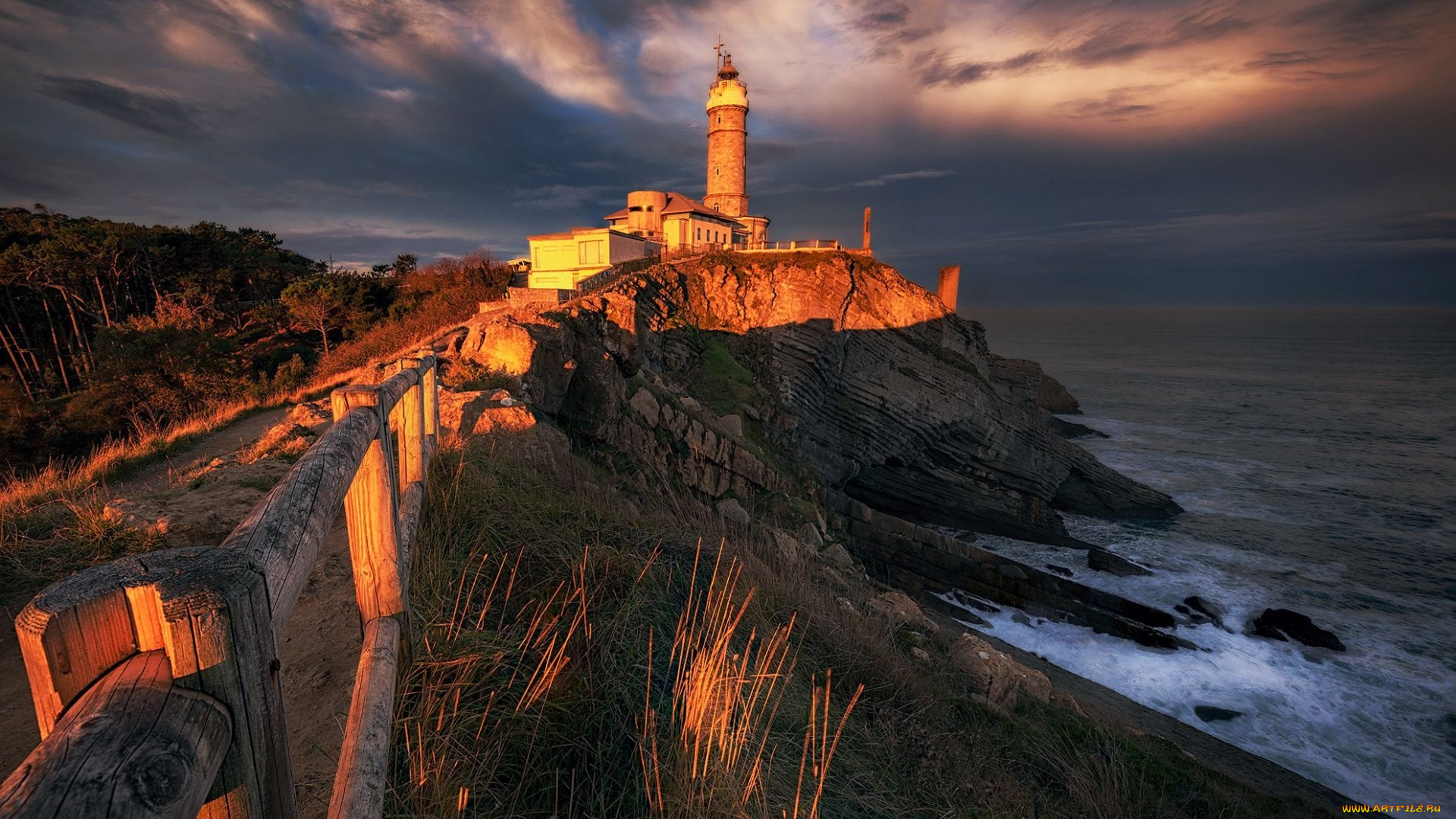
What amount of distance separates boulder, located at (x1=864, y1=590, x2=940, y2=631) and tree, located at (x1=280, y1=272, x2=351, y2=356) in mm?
27085

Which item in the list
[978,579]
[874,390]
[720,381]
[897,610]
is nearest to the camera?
[897,610]

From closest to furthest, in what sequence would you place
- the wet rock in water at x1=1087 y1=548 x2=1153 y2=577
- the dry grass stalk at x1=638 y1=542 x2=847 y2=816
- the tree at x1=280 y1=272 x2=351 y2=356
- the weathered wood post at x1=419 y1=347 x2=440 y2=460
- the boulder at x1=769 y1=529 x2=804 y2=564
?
the dry grass stalk at x1=638 y1=542 x2=847 y2=816 < the weathered wood post at x1=419 y1=347 x2=440 y2=460 < the boulder at x1=769 y1=529 x2=804 y2=564 < the wet rock in water at x1=1087 y1=548 x2=1153 y2=577 < the tree at x1=280 y1=272 x2=351 y2=356

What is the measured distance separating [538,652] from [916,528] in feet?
74.2

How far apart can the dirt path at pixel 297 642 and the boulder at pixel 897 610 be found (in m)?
5.91

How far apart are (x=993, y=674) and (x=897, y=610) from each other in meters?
1.91

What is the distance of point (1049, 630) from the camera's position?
60.6 feet

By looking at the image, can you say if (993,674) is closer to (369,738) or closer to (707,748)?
(707,748)

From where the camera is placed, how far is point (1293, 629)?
58.7ft

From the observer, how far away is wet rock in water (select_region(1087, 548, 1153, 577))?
884 inches

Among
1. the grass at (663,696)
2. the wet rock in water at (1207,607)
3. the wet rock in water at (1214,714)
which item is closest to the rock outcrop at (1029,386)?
the wet rock in water at (1207,607)

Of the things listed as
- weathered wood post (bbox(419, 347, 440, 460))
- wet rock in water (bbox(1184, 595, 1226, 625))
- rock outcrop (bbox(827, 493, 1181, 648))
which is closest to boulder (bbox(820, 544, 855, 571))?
rock outcrop (bbox(827, 493, 1181, 648))

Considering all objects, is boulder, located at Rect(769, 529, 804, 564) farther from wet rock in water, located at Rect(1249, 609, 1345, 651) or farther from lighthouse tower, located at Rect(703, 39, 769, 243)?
lighthouse tower, located at Rect(703, 39, 769, 243)

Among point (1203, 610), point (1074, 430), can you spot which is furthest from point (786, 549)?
point (1074, 430)

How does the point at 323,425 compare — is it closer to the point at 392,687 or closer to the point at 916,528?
the point at 392,687
